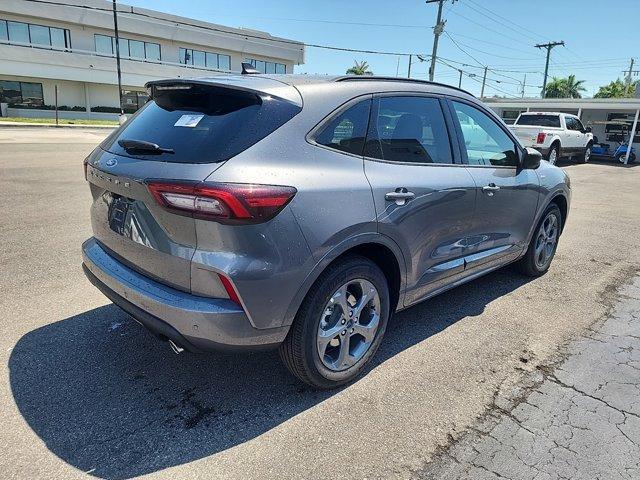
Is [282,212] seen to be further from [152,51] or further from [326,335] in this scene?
[152,51]

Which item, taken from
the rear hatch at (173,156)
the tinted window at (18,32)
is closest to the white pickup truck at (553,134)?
the rear hatch at (173,156)

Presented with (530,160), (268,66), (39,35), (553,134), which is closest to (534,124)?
(553,134)

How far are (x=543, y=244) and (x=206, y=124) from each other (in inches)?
159

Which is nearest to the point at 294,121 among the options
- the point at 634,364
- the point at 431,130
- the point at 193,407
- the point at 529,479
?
the point at 431,130

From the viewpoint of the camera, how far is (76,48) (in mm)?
39000

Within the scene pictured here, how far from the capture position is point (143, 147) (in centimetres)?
259

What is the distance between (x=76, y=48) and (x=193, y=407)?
44.5 meters

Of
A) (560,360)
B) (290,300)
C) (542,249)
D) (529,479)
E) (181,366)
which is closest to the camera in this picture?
(529,479)

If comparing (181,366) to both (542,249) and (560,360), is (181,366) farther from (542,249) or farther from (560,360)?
(542,249)

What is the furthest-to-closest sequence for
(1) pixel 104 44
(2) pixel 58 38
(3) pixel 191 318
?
(1) pixel 104 44 < (2) pixel 58 38 < (3) pixel 191 318

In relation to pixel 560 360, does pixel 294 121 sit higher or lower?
higher

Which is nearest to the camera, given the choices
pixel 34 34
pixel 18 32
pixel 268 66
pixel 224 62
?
pixel 18 32

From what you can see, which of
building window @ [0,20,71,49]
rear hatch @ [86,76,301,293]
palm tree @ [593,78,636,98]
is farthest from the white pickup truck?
palm tree @ [593,78,636,98]

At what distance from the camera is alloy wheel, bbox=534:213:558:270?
5.00 meters
